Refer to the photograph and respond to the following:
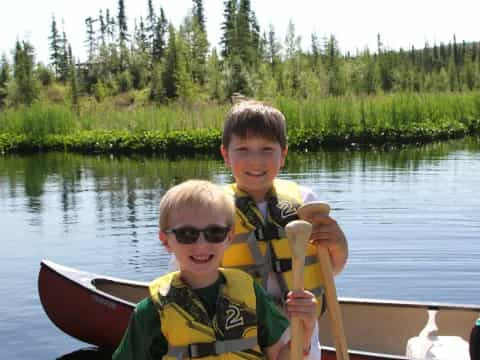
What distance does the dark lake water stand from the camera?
283 inches

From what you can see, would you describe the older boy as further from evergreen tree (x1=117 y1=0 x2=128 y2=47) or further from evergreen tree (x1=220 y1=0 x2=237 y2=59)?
evergreen tree (x1=117 y1=0 x2=128 y2=47)

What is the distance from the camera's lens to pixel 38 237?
1006 cm

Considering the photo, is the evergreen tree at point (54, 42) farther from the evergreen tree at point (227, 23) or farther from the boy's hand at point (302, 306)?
the boy's hand at point (302, 306)

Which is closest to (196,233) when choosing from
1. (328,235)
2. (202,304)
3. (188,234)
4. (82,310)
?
(188,234)

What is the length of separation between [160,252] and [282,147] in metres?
6.29

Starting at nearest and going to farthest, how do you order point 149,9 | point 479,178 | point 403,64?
point 479,178, point 403,64, point 149,9

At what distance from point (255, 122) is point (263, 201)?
0.37 metres

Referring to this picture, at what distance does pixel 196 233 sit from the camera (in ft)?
7.02

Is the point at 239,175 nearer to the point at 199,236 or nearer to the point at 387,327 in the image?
the point at 199,236

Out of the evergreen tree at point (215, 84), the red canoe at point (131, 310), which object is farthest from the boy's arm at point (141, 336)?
the evergreen tree at point (215, 84)

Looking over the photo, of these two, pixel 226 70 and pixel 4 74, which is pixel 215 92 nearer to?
pixel 226 70

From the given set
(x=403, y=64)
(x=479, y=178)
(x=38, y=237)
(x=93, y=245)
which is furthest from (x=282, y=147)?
(x=403, y=64)

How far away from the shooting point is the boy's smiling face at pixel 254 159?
2.74 meters

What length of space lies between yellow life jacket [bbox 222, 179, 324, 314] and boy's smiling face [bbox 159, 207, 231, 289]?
0.67 m
